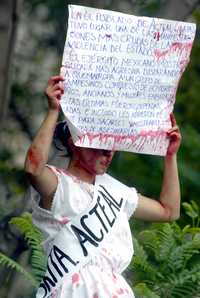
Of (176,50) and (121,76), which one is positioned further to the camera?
(176,50)

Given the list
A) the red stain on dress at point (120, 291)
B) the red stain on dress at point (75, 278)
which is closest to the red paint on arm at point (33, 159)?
the red stain on dress at point (75, 278)

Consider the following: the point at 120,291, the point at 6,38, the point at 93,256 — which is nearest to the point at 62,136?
the point at 93,256

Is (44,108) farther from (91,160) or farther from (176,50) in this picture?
(91,160)

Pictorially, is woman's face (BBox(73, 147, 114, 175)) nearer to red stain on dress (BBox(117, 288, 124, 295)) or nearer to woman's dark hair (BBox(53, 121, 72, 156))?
woman's dark hair (BBox(53, 121, 72, 156))

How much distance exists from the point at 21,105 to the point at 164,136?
484 centimetres

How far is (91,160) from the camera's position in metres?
6.77

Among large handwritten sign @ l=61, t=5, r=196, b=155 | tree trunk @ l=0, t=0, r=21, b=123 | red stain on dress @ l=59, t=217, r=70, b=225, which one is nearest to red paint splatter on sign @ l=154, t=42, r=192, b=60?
large handwritten sign @ l=61, t=5, r=196, b=155

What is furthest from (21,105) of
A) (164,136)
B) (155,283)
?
(164,136)

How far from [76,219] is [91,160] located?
0.88 feet

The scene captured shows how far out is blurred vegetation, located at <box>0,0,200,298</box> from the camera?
10914 mm

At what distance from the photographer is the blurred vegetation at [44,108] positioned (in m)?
10.9

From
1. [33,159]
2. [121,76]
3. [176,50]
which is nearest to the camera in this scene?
[33,159]

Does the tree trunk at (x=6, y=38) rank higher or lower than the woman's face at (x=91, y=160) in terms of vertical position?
lower

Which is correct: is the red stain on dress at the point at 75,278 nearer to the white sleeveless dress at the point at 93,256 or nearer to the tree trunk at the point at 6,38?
the white sleeveless dress at the point at 93,256
